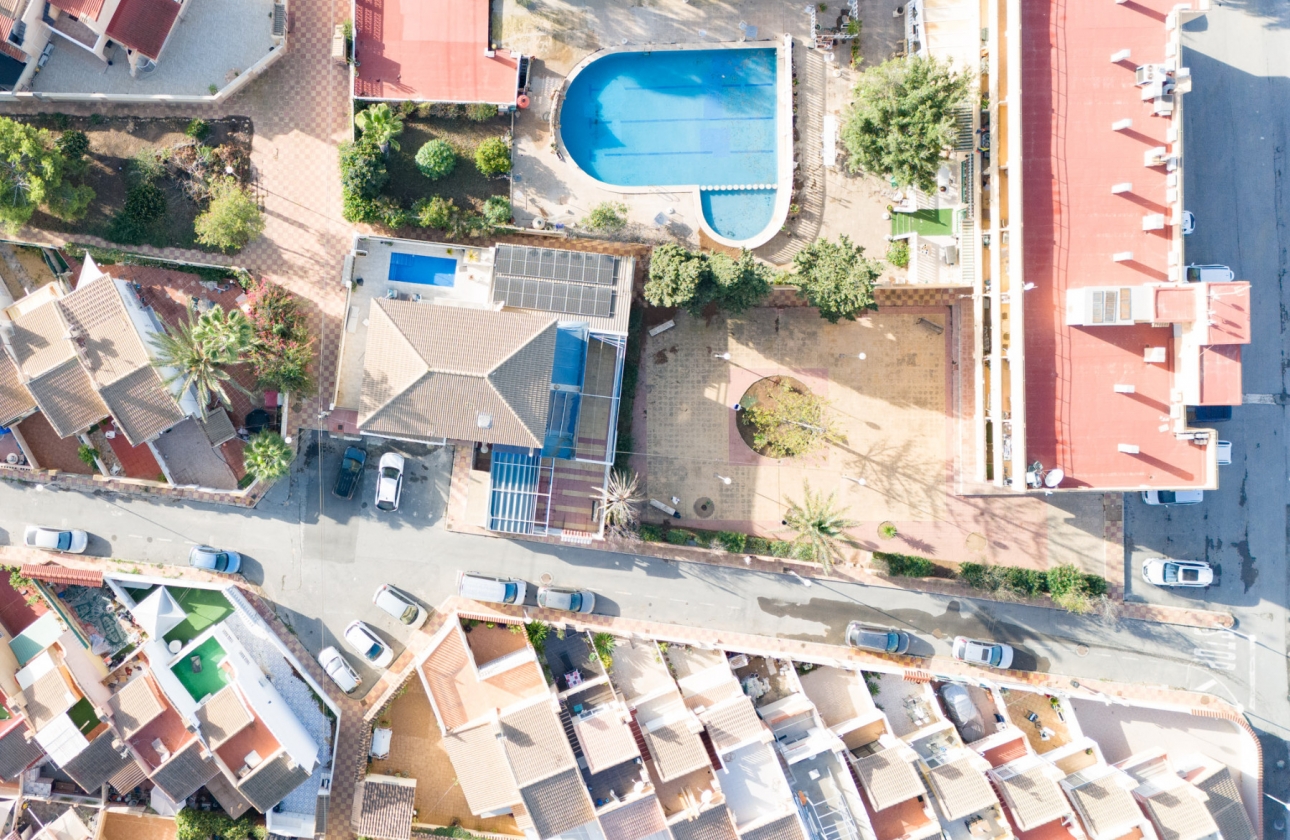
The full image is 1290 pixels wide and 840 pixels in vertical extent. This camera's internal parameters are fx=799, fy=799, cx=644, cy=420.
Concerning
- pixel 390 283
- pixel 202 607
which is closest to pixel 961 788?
pixel 390 283

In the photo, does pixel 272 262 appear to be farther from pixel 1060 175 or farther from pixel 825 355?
pixel 1060 175

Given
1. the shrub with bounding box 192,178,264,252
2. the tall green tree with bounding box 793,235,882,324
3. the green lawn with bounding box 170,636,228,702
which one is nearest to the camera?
the tall green tree with bounding box 793,235,882,324

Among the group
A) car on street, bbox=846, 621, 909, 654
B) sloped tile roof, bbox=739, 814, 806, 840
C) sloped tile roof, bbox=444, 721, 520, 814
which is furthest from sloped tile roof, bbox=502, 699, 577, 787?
car on street, bbox=846, 621, 909, 654

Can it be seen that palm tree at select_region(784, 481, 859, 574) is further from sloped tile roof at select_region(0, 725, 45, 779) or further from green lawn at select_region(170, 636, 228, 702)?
sloped tile roof at select_region(0, 725, 45, 779)

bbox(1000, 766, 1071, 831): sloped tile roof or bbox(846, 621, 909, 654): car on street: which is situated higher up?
bbox(846, 621, 909, 654): car on street

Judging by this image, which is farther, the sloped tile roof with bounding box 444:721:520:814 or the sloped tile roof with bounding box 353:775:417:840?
the sloped tile roof with bounding box 353:775:417:840

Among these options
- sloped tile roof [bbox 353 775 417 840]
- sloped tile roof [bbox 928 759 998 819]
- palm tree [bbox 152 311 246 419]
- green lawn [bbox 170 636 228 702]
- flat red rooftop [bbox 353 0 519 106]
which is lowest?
sloped tile roof [bbox 353 775 417 840]

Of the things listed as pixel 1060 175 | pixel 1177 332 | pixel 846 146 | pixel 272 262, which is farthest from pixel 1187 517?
pixel 272 262

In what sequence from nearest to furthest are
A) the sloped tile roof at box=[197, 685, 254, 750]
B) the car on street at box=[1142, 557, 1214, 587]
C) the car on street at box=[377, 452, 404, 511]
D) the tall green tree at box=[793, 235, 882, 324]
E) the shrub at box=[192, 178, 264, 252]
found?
the tall green tree at box=[793, 235, 882, 324], the shrub at box=[192, 178, 264, 252], the sloped tile roof at box=[197, 685, 254, 750], the car on street at box=[377, 452, 404, 511], the car on street at box=[1142, 557, 1214, 587]
